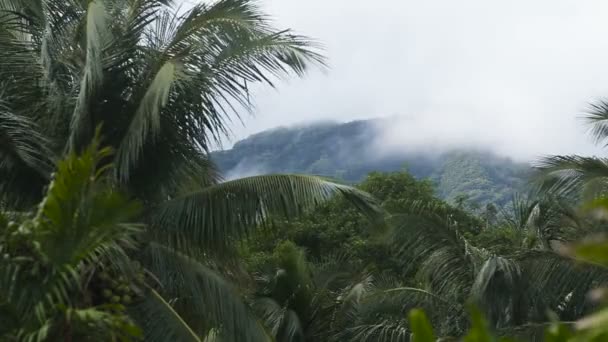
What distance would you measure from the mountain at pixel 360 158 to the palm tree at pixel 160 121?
61189mm

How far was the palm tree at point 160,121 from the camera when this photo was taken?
8.68m

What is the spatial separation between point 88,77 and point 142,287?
2.03 meters

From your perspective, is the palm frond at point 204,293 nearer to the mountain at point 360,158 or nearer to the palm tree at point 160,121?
the palm tree at point 160,121

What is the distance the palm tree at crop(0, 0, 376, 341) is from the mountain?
61.2 m

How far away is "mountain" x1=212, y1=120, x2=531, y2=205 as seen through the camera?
78.8 metres

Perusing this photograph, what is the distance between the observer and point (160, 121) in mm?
9250

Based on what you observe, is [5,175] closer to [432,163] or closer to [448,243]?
[448,243]

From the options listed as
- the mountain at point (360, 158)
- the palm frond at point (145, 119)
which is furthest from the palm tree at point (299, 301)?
the mountain at point (360, 158)

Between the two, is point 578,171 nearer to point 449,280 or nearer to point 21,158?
point 449,280

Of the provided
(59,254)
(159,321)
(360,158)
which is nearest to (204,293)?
(159,321)

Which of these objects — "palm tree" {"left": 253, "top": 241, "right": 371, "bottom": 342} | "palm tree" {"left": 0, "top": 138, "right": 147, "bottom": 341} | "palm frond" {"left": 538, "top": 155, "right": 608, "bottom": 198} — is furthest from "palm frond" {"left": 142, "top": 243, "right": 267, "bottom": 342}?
"palm tree" {"left": 253, "top": 241, "right": 371, "bottom": 342}

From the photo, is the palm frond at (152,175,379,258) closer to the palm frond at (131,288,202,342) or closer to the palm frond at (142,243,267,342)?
the palm frond at (142,243,267,342)

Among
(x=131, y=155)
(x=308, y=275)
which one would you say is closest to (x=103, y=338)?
(x=131, y=155)

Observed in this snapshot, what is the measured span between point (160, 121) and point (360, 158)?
103m
